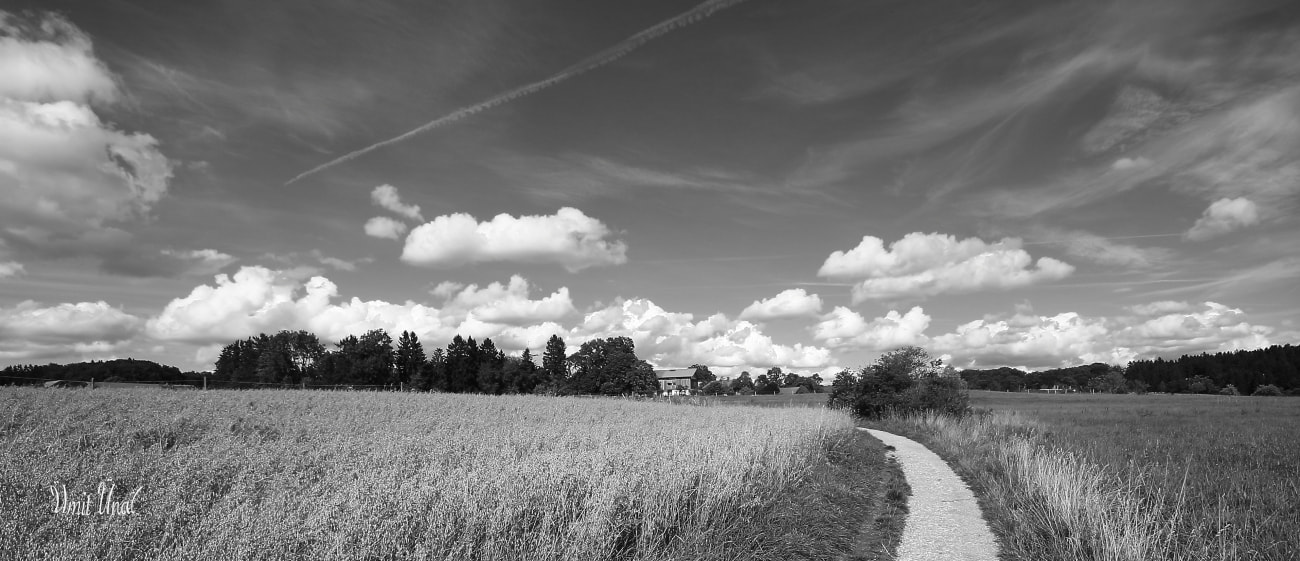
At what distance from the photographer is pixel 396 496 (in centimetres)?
588

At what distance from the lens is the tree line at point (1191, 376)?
120 meters

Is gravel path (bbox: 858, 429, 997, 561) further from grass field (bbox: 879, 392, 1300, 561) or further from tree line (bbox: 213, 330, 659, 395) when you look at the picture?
tree line (bbox: 213, 330, 659, 395)

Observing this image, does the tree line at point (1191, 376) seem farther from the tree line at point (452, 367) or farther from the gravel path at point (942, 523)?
the gravel path at point (942, 523)

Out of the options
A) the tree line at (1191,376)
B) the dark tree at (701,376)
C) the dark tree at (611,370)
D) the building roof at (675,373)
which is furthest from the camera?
the dark tree at (701,376)

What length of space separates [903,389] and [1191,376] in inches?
5840

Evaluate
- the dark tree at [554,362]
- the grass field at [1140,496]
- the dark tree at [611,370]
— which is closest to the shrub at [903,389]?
the grass field at [1140,496]

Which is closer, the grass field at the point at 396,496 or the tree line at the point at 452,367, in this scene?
the grass field at the point at 396,496

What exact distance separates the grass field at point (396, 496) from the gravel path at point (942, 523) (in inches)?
42.9

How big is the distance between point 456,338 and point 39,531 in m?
111

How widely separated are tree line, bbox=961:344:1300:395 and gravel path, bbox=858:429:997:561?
102 m

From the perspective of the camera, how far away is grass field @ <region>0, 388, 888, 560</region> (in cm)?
462

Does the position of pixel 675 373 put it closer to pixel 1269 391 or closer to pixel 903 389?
pixel 1269 391

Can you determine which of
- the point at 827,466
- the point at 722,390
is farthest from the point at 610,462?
the point at 722,390

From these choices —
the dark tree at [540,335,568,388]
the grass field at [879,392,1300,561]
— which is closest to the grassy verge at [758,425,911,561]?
the grass field at [879,392,1300,561]
